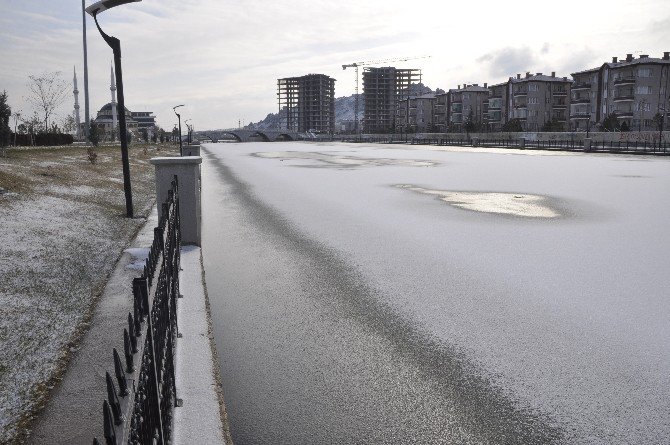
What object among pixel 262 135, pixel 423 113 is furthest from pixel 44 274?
pixel 423 113

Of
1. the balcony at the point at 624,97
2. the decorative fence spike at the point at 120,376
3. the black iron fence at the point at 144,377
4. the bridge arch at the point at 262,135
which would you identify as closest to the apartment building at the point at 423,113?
the bridge arch at the point at 262,135

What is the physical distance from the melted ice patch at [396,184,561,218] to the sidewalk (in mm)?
10527

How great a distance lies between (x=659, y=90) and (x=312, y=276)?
108 m

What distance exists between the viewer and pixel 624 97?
9912cm

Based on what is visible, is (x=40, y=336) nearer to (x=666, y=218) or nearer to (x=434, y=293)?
(x=434, y=293)

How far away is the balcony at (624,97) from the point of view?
98.1 metres

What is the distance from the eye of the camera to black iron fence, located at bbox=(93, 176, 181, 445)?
2021 mm

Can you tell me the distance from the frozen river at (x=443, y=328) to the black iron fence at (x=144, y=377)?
0.91 m

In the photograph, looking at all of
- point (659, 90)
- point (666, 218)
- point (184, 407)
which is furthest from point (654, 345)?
point (659, 90)

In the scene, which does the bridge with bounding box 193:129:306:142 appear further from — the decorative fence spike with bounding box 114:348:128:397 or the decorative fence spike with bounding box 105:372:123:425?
the decorative fence spike with bounding box 105:372:123:425

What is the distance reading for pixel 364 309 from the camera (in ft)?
23.8

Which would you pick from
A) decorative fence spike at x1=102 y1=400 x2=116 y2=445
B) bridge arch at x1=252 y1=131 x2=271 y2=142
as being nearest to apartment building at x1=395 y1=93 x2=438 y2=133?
bridge arch at x1=252 y1=131 x2=271 y2=142

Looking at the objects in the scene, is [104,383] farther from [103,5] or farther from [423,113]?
[423,113]

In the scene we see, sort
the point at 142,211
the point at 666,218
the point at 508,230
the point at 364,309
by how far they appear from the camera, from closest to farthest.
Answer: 1. the point at 364,309
2. the point at 508,230
3. the point at 666,218
4. the point at 142,211
